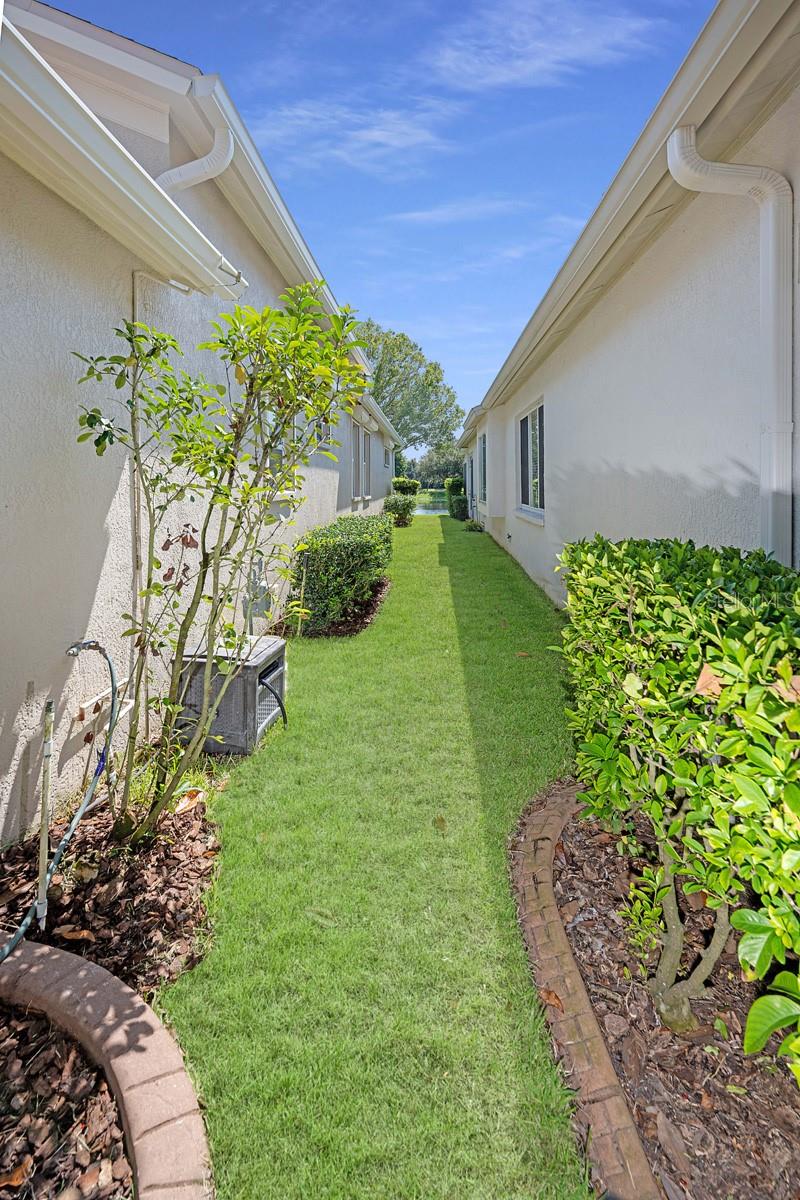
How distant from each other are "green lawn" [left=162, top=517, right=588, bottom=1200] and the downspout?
213 cm

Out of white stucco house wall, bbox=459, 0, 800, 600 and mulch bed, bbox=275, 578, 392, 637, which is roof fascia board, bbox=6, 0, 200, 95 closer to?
white stucco house wall, bbox=459, 0, 800, 600

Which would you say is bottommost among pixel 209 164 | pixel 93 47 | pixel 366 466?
pixel 366 466

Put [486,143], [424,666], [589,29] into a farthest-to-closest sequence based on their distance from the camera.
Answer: [486,143] < [424,666] < [589,29]

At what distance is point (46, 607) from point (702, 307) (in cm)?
440

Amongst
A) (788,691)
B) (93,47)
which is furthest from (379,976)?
(93,47)

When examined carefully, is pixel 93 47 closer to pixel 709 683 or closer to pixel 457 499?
pixel 709 683

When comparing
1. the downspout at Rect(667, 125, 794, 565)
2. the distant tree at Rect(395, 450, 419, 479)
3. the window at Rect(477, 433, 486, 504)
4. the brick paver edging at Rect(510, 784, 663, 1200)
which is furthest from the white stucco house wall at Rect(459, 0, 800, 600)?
the distant tree at Rect(395, 450, 419, 479)

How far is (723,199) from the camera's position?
142 inches

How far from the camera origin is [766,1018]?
1329mm

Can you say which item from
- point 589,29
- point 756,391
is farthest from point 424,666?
point 589,29

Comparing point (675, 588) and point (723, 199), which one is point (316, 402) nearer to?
point (675, 588)

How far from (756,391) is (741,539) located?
862 millimetres

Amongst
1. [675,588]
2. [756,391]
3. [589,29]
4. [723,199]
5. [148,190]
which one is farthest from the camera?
[589,29]

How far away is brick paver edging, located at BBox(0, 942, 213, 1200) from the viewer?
1.68m
